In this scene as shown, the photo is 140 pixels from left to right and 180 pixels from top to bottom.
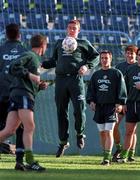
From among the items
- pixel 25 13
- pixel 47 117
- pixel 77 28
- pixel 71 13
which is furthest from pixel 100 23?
pixel 77 28

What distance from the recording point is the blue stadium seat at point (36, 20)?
53.1 feet

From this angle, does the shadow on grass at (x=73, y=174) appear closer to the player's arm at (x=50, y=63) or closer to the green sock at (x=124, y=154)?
the green sock at (x=124, y=154)

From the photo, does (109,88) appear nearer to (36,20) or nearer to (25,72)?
(25,72)

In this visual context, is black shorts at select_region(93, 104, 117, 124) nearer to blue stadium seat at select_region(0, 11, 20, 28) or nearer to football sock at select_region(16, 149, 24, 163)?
football sock at select_region(16, 149, 24, 163)

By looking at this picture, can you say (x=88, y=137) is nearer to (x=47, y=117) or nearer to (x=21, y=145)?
(x=47, y=117)

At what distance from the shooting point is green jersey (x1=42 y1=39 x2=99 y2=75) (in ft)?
30.1

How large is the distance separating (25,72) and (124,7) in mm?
10975

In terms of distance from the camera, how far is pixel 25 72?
22.4ft

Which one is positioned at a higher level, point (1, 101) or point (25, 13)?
point (25, 13)

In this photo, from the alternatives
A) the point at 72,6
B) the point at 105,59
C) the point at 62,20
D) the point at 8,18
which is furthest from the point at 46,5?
the point at 105,59

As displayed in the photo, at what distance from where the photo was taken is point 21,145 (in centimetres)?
716

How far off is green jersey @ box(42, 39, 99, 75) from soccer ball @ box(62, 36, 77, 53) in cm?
8

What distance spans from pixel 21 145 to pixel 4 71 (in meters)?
1.76

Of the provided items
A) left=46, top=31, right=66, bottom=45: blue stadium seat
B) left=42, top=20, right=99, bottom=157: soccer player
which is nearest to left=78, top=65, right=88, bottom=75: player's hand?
left=42, top=20, right=99, bottom=157: soccer player
